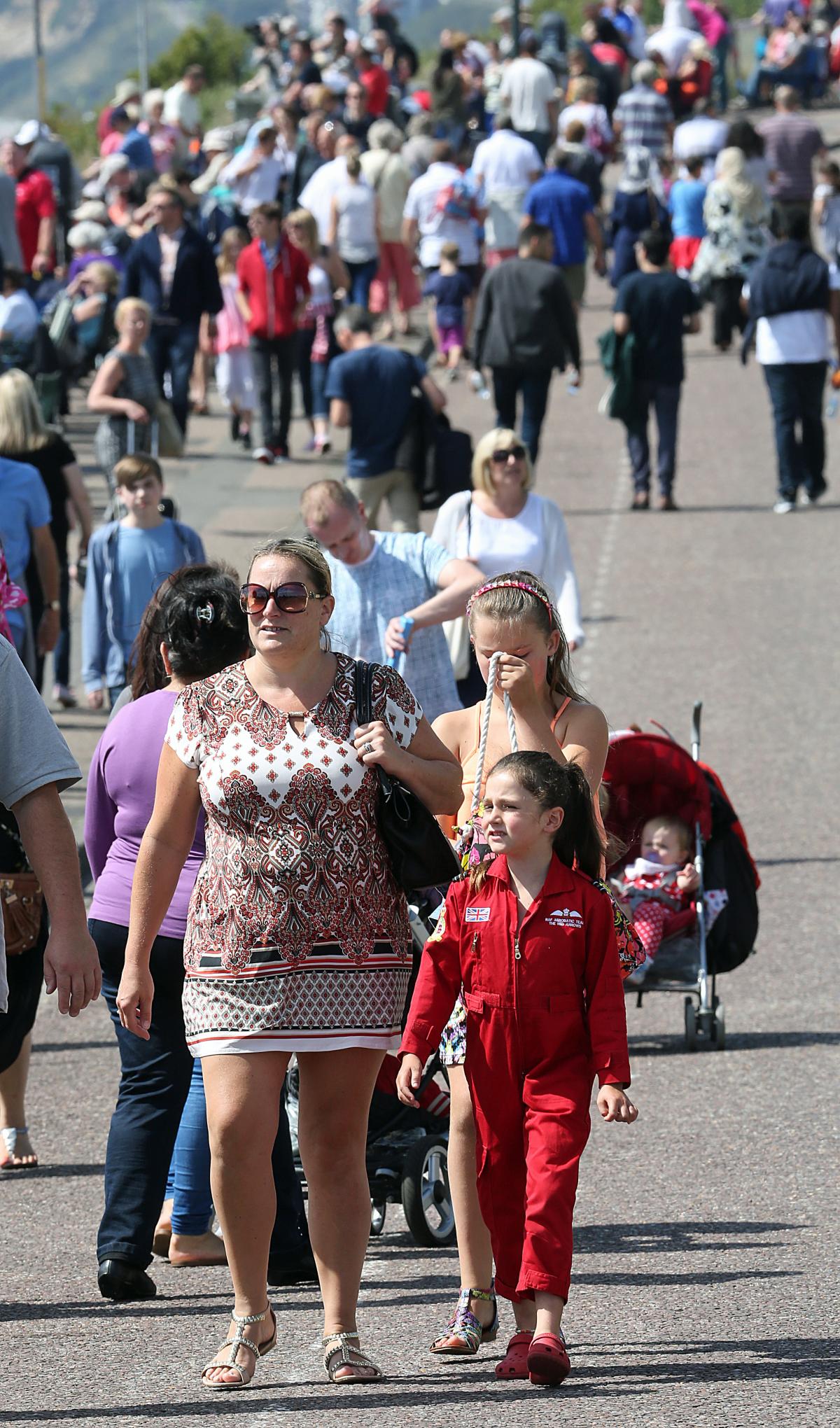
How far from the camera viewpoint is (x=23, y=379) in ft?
35.0

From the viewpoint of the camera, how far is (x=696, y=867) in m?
8.36

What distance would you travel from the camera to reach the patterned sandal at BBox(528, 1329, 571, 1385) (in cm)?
497

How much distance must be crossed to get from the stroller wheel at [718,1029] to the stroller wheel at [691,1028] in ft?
0.22

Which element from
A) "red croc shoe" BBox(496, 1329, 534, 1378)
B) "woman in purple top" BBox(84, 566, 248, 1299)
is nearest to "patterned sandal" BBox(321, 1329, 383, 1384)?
"red croc shoe" BBox(496, 1329, 534, 1378)

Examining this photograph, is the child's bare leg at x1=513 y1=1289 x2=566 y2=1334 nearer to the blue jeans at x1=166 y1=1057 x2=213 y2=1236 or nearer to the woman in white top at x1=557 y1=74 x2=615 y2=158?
the blue jeans at x1=166 y1=1057 x2=213 y2=1236

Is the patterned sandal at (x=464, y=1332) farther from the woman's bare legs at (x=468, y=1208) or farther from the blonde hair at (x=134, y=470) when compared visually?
the blonde hair at (x=134, y=470)

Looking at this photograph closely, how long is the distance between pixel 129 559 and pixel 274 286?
27.4 feet

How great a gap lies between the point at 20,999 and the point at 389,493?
7158mm

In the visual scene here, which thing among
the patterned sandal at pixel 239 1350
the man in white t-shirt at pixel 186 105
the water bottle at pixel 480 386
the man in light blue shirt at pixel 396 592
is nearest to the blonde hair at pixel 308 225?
the water bottle at pixel 480 386

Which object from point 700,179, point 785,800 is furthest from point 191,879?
point 700,179

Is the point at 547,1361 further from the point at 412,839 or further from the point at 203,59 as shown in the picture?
the point at 203,59

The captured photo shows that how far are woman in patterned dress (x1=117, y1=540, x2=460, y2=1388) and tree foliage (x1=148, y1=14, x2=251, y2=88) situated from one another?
149 ft

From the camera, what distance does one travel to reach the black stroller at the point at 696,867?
8227 mm

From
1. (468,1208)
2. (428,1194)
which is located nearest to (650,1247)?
(428,1194)
